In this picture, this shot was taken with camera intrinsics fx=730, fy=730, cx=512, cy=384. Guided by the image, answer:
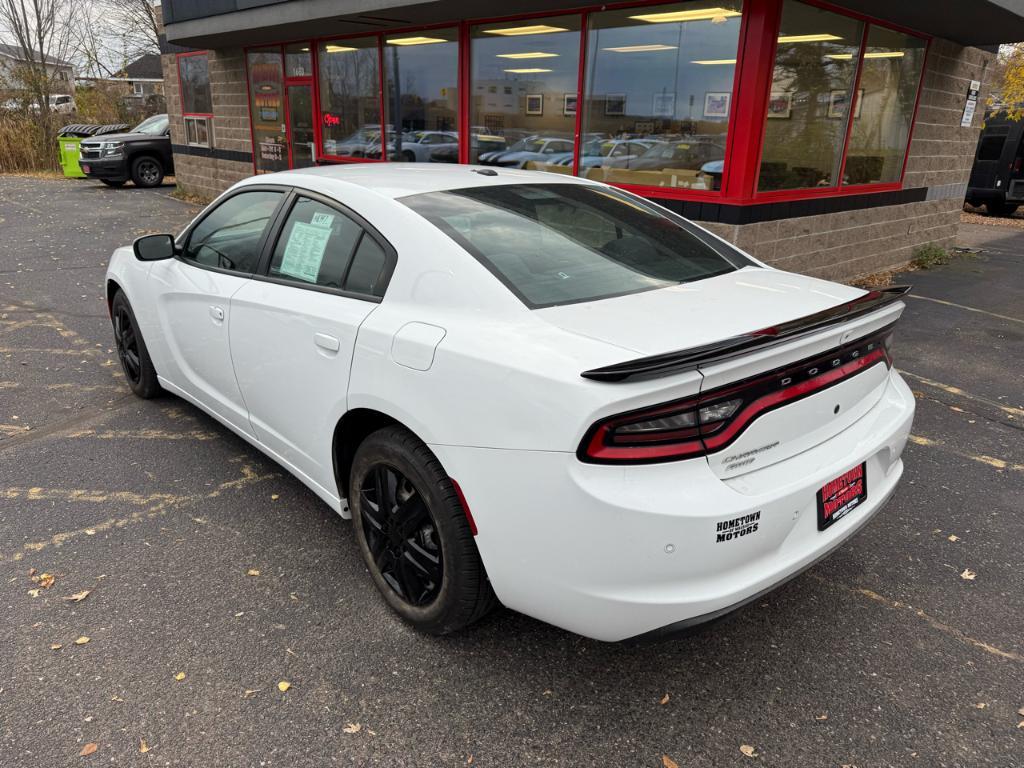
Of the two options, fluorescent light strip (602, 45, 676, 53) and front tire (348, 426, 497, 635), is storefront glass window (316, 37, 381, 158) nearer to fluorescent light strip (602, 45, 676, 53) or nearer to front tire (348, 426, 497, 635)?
fluorescent light strip (602, 45, 676, 53)

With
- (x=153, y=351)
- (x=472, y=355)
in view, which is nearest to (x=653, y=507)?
(x=472, y=355)

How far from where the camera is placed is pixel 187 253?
13.0 ft

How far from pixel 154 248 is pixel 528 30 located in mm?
5948

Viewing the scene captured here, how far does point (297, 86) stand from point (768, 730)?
485 inches

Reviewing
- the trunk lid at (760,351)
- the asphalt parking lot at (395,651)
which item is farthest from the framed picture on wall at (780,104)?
the trunk lid at (760,351)

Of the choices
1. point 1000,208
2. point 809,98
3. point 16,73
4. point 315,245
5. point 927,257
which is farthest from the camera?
point 16,73

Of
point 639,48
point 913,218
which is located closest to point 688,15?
point 639,48

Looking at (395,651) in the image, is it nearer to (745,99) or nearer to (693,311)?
(693,311)

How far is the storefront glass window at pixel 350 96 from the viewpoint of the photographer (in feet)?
35.3

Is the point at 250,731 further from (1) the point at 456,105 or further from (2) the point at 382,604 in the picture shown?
(1) the point at 456,105

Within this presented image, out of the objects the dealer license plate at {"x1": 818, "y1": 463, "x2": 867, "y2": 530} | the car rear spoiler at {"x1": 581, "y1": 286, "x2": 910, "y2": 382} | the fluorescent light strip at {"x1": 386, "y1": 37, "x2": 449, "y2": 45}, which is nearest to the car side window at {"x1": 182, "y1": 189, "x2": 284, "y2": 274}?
the car rear spoiler at {"x1": 581, "y1": 286, "x2": 910, "y2": 382}

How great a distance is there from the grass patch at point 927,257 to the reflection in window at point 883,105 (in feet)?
5.09

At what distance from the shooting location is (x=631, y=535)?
1917 mm

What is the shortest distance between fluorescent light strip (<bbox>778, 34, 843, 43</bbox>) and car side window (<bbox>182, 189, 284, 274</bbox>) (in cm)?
525
